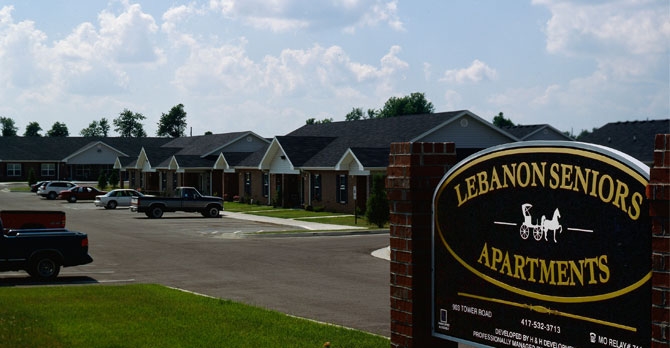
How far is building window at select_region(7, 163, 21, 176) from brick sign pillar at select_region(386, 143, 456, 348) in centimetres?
11192

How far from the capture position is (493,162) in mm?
7113

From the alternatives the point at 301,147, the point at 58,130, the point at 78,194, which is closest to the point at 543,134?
the point at 301,147

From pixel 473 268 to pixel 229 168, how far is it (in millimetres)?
58145

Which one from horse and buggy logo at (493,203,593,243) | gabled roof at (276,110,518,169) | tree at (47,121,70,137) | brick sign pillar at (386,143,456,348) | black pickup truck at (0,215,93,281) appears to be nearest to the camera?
horse and buggy logo at (493,203,593,243)

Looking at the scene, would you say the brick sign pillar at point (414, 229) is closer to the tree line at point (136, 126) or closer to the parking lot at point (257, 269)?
the parking lot at point (257, 269)

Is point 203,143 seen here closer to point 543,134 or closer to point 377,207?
point 543,134

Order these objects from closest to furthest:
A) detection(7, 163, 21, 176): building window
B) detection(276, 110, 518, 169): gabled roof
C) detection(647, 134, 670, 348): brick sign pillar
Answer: detection(647, 134, 670, 348): brick sign pillar < detection(276, 110, 518, 169): gabled roof < detection(7, 163, 21, 176): building window

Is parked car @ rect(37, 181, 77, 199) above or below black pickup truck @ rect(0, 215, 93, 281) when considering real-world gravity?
above

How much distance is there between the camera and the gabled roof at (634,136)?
55506mm

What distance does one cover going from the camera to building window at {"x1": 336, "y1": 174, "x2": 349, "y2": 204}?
48.8 metres

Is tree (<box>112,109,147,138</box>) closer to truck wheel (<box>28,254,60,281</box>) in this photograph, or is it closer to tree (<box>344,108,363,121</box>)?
tree (<box>344,108,363,121</box>)

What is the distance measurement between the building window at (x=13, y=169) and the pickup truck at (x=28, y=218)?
307 ft

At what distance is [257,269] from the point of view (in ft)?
73.5

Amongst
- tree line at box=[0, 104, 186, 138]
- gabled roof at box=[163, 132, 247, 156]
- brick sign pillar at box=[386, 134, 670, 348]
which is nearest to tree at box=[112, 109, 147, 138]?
tree line at box=[0, 104, 186, 138]
